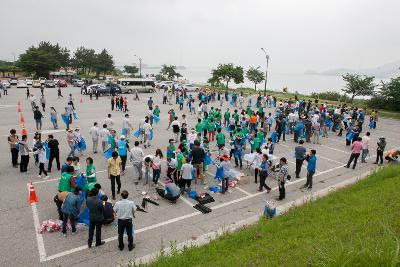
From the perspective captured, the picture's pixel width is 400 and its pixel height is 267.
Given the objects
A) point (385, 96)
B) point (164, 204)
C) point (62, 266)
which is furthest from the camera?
point (385, 96)

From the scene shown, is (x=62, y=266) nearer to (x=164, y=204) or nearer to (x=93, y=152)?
(x=164, y=204)

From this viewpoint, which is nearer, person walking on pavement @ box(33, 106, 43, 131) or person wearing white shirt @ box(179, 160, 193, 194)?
person wearing white shirt @ box(179, 160, 193, 194)

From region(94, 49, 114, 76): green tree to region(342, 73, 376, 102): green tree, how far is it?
5605 cm

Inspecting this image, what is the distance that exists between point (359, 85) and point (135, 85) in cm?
2969

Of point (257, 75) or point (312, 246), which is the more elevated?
point (257, 75)

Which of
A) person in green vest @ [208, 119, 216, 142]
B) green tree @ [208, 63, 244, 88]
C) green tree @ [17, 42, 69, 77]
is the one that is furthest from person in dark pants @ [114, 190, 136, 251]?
green tree @ [17, 42, 69, 77]

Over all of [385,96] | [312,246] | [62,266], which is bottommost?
[62,266]

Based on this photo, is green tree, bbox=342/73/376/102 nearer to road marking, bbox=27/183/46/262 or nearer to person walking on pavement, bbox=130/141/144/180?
person walking on pavement, bbox=130/141/144/180

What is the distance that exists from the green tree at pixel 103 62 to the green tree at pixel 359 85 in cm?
5605

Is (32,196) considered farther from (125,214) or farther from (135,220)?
(125,214)

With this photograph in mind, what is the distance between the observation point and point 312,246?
20.6ft

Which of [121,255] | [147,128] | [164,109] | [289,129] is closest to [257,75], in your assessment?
[164,109]

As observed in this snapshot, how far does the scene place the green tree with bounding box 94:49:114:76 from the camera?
7525cm

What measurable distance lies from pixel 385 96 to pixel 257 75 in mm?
22416
